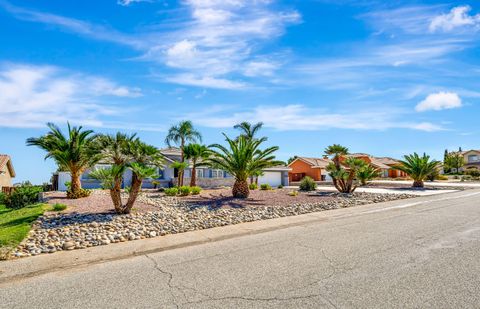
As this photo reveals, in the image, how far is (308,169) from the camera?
54125 mm

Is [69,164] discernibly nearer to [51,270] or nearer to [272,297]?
[51,270]

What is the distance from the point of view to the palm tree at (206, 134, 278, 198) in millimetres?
18797

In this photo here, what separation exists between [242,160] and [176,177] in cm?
1720

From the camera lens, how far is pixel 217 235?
9.42m

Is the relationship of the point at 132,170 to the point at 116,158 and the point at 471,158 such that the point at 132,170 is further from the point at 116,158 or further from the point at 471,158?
the point at 471,158

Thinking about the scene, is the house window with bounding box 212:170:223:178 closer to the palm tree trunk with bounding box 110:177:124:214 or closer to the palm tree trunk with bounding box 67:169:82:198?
the palm tree trunk with bounding box 67:169:82:198

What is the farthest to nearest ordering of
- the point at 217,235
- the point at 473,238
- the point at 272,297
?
the point at 217,235
the point at 473,238
the point at 272,297

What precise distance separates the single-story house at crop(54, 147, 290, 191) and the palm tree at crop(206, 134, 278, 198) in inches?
390

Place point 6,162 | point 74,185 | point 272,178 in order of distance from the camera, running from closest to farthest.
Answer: point 74,185
point 6,162
point 272,178

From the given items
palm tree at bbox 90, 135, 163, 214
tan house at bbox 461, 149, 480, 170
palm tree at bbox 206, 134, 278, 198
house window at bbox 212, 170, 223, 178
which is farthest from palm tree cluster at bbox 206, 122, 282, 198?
tan house at bbox 461, 149, 480, 170

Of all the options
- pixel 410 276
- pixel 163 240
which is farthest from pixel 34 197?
pixel 410 276

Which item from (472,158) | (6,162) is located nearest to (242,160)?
(6,162)

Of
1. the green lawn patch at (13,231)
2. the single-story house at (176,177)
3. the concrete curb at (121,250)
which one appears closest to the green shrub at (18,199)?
the green lawn patch at (13,231)

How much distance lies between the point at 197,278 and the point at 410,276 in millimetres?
3978
